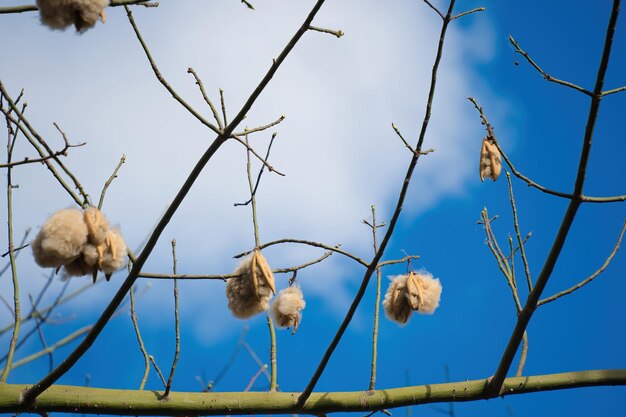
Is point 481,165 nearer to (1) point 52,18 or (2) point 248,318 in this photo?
(2) point 248,318

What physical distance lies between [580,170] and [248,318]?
5.38 ft

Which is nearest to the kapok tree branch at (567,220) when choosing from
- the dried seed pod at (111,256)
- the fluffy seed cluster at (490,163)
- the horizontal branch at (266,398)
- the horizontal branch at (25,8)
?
the horizontal branch at (266,398)

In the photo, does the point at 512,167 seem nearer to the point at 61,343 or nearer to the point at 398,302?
the point at 398,302

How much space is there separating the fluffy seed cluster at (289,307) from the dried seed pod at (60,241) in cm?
113

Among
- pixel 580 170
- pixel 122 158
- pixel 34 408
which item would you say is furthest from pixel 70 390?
pixel 580 170

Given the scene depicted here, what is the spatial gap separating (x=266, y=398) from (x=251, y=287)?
23.7 inches

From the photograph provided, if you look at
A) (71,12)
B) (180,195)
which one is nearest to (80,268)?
(180,195)

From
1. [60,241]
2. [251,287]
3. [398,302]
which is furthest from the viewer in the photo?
[398,302]

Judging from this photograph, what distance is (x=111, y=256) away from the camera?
9.93 feet

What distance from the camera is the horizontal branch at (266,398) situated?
3354mm

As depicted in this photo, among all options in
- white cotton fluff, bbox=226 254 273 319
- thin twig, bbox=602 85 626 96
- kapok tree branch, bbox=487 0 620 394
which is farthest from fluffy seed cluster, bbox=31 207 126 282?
thin twig, bbox=602 85 626 96

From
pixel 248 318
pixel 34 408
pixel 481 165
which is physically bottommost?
pixel 34 408

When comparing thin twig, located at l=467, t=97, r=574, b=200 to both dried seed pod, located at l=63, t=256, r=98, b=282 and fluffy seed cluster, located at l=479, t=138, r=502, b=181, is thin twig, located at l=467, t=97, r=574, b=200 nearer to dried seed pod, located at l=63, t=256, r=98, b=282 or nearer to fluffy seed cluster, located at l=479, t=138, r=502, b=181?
fluffy seed cluster, located at l=479, t=138, r=502, b=181

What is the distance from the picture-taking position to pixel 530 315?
11.7ft
